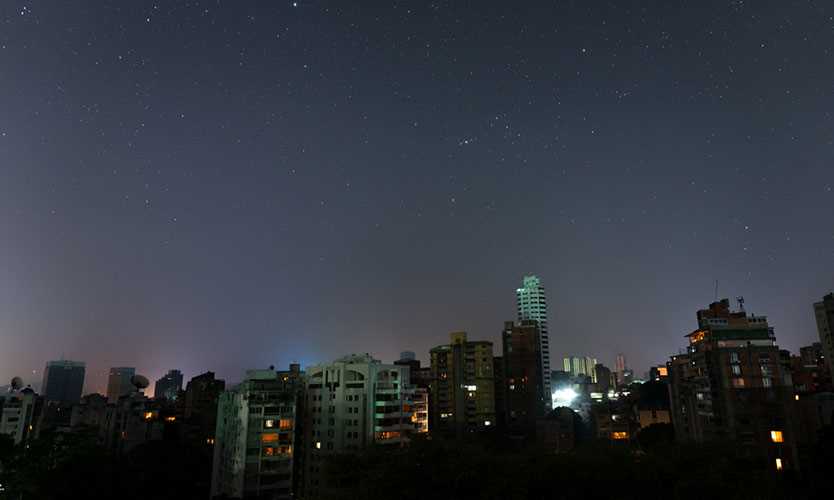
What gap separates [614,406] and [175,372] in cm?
16061

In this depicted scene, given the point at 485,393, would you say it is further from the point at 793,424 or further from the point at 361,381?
the point at 793,424

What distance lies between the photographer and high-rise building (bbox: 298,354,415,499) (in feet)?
175

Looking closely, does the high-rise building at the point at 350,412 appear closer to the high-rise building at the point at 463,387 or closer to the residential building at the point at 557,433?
the residential building at the point at 557,433

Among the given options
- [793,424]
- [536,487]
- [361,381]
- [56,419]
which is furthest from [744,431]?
[56,419]

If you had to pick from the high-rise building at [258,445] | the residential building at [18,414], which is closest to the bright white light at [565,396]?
the high-rise building at [258,445]

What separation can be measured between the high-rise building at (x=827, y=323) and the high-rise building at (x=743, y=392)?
27556 mm

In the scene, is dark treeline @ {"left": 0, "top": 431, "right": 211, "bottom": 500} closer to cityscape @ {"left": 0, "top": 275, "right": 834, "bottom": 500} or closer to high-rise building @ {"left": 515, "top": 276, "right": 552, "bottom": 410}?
cityscape @ {"left": 0, "top": 275, "right": 834, "bottom": 500}

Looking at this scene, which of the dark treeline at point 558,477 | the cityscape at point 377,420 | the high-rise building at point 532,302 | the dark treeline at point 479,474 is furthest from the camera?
the high-rise building at point 532,302

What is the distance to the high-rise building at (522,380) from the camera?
94.9 meters

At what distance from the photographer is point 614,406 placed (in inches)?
3231

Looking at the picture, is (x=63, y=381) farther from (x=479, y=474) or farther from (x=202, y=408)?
(x=479, y=474)

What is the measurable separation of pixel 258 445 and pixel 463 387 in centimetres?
5052

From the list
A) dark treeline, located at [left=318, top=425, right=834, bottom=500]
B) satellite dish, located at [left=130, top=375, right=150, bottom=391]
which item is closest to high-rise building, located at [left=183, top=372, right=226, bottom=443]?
satellite dish, located at [left=130, top=375, right=150, bottom=391]

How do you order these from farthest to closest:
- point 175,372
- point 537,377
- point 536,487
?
point 175,372, point 537,377, point 536,487
